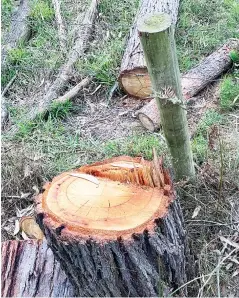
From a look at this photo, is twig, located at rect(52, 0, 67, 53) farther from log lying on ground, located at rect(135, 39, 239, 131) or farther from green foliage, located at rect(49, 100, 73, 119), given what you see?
log lying on ground, located at rect(135, 39, 239, 131)

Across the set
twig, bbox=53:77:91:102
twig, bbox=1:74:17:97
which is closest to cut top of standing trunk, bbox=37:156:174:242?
twig, bbox=53:77:91:102

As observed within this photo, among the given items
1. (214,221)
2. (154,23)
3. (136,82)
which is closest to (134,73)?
(136,82)

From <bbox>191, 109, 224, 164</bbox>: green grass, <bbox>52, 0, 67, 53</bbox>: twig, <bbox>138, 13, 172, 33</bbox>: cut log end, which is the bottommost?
<bbox>191, 109, 224, 164</bbox>: green grass

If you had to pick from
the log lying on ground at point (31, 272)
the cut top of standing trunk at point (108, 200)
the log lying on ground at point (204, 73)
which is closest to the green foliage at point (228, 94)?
the log lying on ground at point (204, 73)

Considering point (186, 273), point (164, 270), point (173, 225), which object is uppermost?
point (173, 225)

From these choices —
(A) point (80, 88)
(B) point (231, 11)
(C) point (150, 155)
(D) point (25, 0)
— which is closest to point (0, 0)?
(D) point (25, 0)

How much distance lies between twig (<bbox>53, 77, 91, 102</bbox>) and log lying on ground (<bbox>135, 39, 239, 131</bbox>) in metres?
0.68

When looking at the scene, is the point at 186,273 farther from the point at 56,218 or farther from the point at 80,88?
the point at 80,88

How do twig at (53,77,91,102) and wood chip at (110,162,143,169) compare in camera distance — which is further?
twig at (53,77,91,102)

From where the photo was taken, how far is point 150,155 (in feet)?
11.6

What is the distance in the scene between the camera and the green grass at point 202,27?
477 centimetres

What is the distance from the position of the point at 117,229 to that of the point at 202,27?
133 inches

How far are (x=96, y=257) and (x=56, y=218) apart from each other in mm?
253

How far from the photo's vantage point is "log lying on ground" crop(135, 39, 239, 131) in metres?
4.11
